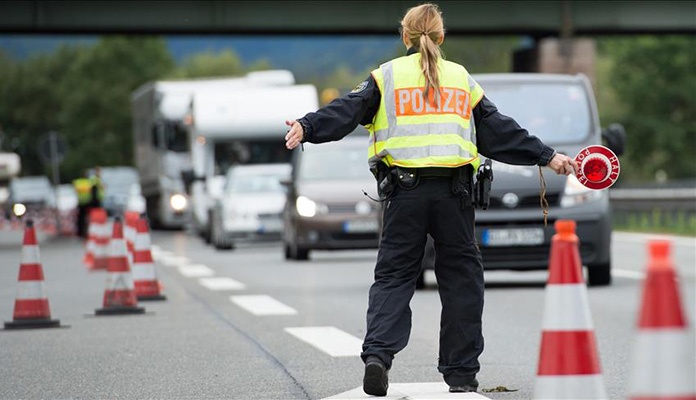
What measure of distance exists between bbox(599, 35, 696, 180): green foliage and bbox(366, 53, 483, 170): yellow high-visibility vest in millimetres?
86317

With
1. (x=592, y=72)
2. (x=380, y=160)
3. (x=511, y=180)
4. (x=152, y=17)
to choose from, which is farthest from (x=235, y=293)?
(x=592, y=72)

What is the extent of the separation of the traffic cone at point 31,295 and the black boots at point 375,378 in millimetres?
5637

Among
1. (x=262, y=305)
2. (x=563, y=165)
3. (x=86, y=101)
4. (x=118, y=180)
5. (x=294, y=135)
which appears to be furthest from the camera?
(x=86, y=101)

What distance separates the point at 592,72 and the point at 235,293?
29116 millimetres

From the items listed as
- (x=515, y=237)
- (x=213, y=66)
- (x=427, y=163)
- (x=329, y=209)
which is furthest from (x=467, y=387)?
(x=213, y=66)

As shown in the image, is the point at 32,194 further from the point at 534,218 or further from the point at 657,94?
the point at 534,218

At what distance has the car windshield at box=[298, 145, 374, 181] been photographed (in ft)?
80.0

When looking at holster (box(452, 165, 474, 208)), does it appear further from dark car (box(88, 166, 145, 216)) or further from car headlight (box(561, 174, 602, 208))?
dark car (box(88, 166, 145, 216))

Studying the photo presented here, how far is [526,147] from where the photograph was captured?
25.9 ft

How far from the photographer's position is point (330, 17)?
1542 inches

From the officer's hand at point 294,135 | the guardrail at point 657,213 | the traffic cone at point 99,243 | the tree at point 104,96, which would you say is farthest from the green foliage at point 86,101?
the officer's hand at point 294,135

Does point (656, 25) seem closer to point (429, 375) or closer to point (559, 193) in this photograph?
point (559, 193)

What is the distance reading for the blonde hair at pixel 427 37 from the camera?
7.79 m

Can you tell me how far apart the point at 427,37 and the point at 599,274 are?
361 inches
